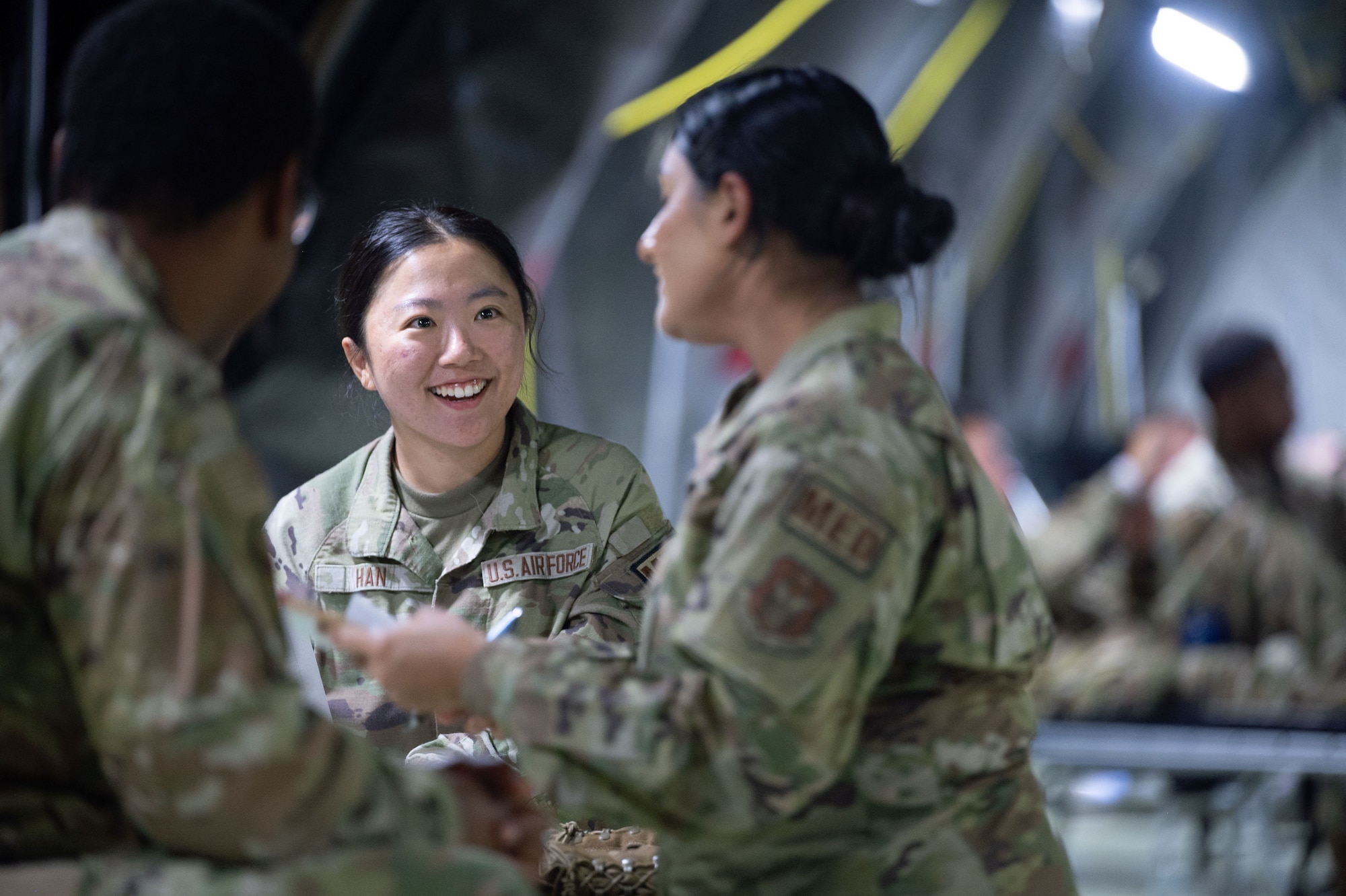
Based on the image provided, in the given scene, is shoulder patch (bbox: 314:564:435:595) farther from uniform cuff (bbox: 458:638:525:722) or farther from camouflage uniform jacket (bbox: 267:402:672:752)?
uniform cuff (bbox: 458:638:525:722)

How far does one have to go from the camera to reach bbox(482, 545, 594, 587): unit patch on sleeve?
1.97 meters

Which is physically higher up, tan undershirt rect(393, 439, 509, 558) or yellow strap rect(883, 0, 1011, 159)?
yellow strap rect(883, 0, 1011, 159)

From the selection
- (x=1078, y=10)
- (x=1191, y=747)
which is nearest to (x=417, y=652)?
(x=1191, y=747)

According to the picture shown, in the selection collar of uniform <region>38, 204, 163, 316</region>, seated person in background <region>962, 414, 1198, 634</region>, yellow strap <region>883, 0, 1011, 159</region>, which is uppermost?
yellow strap <region>883, 0, 1011, 159</region>

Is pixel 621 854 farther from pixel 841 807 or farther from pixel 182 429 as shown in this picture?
pixel 182 429

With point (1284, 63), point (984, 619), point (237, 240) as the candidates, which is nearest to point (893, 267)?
point (984, 619)

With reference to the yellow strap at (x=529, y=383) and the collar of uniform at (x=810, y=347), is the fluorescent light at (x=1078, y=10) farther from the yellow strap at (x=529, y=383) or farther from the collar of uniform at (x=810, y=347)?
the collar of uniform at (x=810, y=347)

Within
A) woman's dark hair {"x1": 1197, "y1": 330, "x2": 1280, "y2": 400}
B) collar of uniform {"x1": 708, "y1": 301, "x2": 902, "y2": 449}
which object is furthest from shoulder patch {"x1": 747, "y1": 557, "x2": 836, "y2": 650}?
woman's dark hair {"x1": 1197, "y1": 330, "x2": 1280, "y2": 400}

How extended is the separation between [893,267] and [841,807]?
0.62m

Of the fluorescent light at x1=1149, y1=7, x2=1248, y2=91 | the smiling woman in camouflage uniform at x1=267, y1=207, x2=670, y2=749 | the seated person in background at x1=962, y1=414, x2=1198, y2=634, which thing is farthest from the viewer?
the fluorescent light at x1=1149, y1=7, x2=1248, y2=91

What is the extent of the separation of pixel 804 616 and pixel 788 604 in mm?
19

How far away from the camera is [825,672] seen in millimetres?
1303

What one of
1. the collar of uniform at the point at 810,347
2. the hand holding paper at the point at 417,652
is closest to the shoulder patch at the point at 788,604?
the collar of uniform at the point at 810,347

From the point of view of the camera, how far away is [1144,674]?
15.2ft
